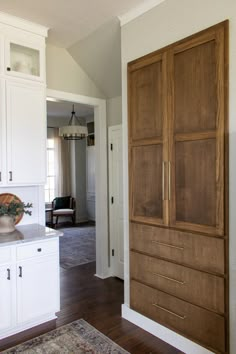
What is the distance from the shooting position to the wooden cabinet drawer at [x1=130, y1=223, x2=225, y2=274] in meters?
2.11

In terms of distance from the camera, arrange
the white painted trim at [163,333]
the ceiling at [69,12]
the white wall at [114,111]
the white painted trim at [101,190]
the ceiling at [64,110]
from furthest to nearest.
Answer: the ceiling at [64,110]
the white painted trim at [101,190]
the white wall at [114,111]
the ceiling at [69,12]
the white painted trim at [163,333]

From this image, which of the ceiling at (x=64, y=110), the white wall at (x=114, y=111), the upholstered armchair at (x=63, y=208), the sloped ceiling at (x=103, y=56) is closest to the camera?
the sloped ceiling at (x=103, y=56)

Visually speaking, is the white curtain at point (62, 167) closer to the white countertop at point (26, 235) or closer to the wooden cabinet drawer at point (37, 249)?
the white countertop at point (26, 235)

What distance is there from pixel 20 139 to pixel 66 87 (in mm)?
1093

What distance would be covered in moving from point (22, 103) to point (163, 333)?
2.52m

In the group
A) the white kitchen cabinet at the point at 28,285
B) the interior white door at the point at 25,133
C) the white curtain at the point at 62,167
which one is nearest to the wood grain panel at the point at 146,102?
the interior white door at the point at 25,133

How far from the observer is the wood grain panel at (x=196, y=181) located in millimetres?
2117

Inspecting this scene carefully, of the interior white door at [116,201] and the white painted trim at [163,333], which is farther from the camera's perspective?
the interior white door at [116,201]

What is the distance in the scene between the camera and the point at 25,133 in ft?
9.45

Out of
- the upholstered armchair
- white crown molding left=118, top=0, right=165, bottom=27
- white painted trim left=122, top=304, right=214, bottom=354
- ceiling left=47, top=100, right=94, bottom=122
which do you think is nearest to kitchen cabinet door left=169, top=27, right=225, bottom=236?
white crown molding left=118, top=0, right=165, bottom=27

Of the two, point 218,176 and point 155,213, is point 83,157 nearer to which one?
point 155,213

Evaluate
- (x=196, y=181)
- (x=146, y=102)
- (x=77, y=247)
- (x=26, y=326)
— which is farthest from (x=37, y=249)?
(x=77, y=247)

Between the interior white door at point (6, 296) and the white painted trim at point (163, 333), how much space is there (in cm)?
109

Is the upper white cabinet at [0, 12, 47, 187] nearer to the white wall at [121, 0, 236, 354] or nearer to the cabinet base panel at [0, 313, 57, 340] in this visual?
the white wall at [121, 0, 236, 354]
